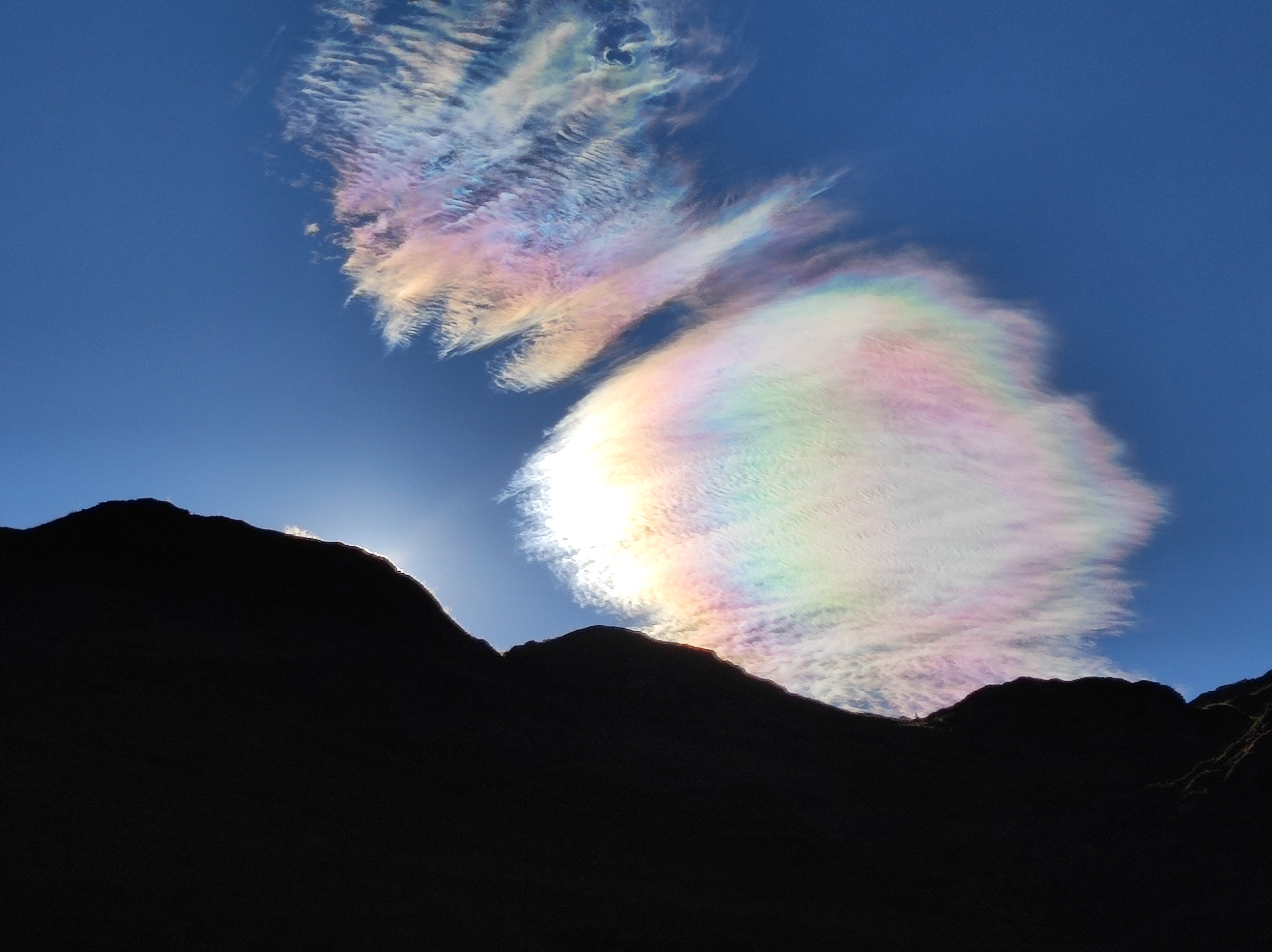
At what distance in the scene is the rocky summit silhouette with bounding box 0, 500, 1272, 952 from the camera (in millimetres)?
16188

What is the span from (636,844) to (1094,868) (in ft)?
40.2

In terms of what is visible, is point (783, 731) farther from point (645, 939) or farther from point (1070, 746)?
point (645, 939)

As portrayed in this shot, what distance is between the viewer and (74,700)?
2384 centimetres

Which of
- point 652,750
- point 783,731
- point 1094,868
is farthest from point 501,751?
point 1094,868

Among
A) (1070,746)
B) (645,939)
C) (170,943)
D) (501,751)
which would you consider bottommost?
(170,943)

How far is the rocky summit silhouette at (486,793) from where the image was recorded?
16188mm

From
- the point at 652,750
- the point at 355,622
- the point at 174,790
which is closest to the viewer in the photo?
the point at 174,790

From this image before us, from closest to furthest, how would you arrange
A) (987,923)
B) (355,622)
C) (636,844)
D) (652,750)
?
1. (987,923)
2. (636,844)
3. (652,750)
4. (355,622)

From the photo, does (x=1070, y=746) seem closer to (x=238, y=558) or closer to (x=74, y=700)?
(x=238, y=558)

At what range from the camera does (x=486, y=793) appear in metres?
26.9

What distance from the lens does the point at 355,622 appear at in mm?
37375

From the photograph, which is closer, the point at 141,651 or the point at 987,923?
the point at 987,923

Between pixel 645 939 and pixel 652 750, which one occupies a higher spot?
pixel 652 750

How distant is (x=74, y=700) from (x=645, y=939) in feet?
49.3
